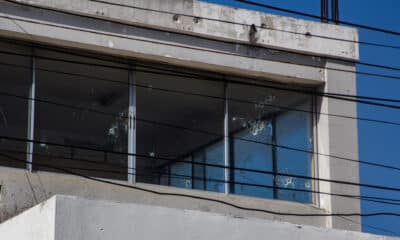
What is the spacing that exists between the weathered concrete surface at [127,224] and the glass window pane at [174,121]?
2950mm

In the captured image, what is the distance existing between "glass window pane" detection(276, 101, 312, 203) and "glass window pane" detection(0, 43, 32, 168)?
3.94 meters

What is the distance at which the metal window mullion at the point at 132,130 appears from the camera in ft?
53.0

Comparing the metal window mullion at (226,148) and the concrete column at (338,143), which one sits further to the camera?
the concrete column at (338,143)

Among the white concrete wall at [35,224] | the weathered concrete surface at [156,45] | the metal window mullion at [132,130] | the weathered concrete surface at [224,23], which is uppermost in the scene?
the weathered concrete surface at [224,23]

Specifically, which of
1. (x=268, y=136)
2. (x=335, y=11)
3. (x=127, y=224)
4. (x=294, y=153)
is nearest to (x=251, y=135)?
(x=268, y=136)

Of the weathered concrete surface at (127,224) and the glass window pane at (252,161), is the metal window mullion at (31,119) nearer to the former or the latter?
the weathered concrete surface at (127,224)

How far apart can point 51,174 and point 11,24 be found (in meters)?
2.09

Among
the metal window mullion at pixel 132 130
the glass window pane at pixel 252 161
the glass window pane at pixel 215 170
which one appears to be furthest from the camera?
the glass window pane at pixel 252 161

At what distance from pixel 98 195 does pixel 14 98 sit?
5.68ft

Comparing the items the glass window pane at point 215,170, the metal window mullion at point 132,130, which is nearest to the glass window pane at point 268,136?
the glass window pane at point 215,170

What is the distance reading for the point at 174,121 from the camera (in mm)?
16859

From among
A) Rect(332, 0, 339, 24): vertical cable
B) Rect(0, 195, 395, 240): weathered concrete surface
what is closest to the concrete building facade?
Rect(332, 0, 339, 24): vertical cable

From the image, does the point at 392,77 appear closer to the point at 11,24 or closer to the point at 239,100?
the point at 239,100

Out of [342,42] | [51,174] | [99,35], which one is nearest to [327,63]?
[342,42]
